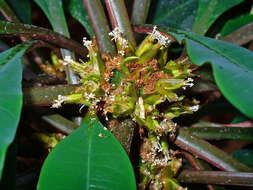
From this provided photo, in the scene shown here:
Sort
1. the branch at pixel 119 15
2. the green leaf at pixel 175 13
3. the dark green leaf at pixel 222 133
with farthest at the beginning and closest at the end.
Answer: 1. the green leaf at pixel 175 13
2. the dark green leaf at pixel 222 133
3. the branch at pixel 119 15

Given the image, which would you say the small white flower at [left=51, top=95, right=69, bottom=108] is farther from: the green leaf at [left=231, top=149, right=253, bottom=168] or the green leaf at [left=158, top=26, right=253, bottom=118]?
the green leaf at [left=231, top=149, right=253, bottom=168]

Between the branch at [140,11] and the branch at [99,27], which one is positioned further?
the branch at [140,11]

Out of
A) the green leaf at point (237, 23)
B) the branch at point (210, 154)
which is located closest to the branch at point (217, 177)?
the branch at point (210, 154)

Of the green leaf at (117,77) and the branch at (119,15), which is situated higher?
the branch at (119,15)

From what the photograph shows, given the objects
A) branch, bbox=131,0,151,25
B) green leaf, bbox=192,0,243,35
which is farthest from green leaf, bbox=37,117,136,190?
green leaf, bbox=192,0,243,35

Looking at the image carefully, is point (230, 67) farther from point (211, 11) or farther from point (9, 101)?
point (211, 11)

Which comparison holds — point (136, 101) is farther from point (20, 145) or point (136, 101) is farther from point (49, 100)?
point (20, 145)

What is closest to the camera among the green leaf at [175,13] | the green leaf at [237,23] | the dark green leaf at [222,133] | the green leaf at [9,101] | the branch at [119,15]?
the green leaf at [9,101]

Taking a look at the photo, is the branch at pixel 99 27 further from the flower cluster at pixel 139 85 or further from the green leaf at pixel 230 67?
the green leaf at pixel 230 67

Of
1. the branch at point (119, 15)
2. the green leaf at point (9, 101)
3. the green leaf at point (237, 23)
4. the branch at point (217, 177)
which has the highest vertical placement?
the green leaf at point (237, 23)
